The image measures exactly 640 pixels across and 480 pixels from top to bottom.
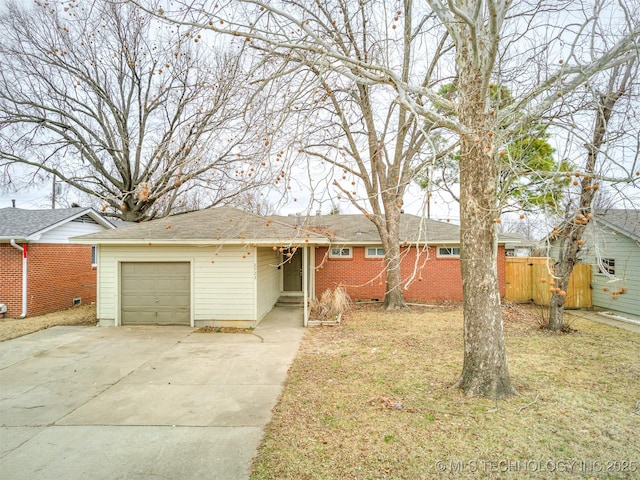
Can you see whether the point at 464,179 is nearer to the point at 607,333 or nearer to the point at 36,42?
the point at 607,333

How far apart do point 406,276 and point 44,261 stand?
44.1 feet

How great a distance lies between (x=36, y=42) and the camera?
1362 cm

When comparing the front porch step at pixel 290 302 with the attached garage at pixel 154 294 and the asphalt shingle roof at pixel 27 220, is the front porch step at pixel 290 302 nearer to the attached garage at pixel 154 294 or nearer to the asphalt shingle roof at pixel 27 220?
the attached garage at pixel 154 294

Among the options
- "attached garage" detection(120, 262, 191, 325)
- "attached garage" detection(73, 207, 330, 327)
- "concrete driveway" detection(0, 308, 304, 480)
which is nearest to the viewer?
"concrete driveway" detection(0, 308, 304, 480)

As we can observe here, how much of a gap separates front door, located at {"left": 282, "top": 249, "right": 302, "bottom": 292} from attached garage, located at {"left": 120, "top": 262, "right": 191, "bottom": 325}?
6.01 metres

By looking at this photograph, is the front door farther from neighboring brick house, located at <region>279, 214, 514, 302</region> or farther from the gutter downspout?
the gutter downspout

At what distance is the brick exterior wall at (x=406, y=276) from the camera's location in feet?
47.5

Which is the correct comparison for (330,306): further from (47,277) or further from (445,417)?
(47,277)

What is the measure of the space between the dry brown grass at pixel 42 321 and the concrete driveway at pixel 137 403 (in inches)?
40.0

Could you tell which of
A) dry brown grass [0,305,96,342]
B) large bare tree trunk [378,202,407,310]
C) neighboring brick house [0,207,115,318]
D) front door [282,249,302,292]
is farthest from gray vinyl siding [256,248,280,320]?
neighboring brick house [0,207,115,318]

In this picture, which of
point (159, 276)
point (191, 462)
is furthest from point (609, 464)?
point (159, 276)

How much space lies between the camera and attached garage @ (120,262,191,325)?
33.6 feet

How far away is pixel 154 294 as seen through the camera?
1033 centimetres

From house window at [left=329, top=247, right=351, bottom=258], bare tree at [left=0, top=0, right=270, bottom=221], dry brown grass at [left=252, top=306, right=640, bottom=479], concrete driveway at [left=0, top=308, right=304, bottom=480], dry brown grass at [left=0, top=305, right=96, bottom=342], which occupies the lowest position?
dry brown grass at [left=0, top=305, right=96, bottom=342]
